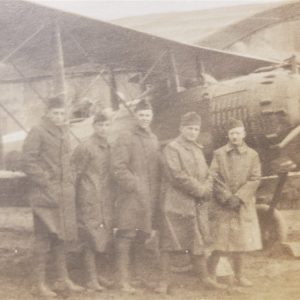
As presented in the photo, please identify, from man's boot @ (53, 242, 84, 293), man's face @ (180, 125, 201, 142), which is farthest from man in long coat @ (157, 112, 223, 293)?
man's boot @ (53, 242, 84, 293)

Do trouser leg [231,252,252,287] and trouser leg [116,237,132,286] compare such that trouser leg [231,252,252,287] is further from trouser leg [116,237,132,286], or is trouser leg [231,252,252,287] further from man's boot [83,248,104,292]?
man's boot [83,248,104,292]

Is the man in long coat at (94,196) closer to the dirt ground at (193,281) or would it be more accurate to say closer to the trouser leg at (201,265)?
the dirt ground at (193,281)

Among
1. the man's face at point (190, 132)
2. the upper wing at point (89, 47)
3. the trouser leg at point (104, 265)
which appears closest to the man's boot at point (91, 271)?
the trouser leg at point (104, 265)

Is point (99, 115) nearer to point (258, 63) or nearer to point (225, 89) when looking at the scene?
point (225, 89)

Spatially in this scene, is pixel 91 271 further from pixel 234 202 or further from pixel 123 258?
pixel 234 202

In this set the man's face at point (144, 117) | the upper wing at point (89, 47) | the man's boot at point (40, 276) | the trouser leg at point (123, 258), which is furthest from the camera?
the upper wing at point (89, 47)

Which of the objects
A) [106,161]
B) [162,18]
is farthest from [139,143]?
[162,18]
